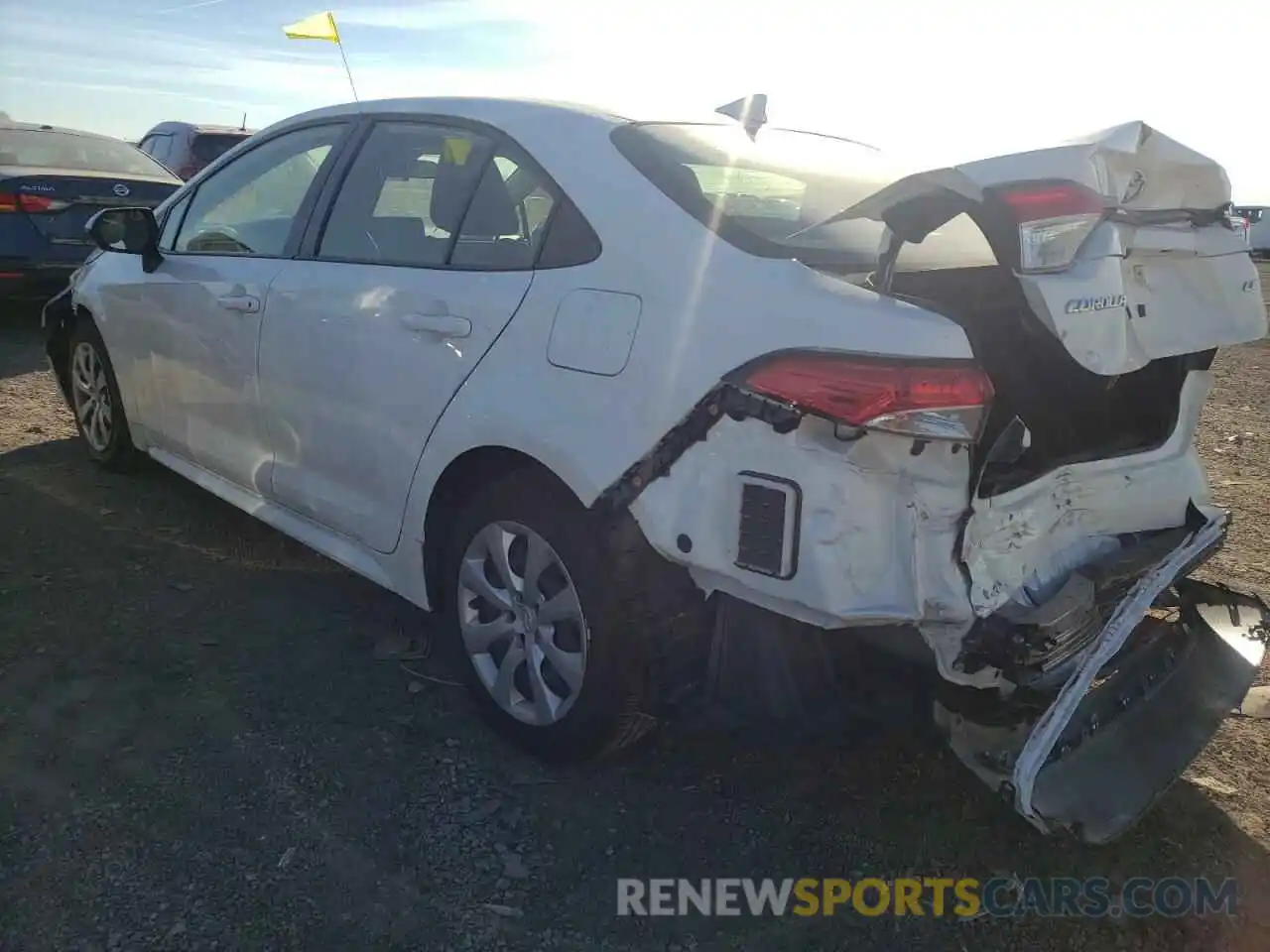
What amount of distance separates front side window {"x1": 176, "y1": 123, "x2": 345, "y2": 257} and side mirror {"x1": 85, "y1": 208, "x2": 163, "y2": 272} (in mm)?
117

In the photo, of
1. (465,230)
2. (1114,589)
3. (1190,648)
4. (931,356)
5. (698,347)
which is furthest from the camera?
(465,230)

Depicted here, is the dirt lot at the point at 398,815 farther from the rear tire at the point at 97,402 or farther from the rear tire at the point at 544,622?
the rear tire at the point at 97,402

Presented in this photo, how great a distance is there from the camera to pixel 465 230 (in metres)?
3.02

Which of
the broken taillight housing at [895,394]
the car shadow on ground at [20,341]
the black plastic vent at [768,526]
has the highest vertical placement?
the broken taillight housing at [895,394]

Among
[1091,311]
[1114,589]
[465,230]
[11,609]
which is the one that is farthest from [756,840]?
[11,609]

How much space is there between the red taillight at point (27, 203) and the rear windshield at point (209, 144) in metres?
6.25

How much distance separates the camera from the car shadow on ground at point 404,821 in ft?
7.74

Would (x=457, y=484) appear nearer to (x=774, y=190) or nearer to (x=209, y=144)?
(x=774, y=190)

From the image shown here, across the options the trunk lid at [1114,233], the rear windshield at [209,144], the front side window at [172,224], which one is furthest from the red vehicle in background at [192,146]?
the trunk lid at [1114,233]

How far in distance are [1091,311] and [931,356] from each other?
1.29ft

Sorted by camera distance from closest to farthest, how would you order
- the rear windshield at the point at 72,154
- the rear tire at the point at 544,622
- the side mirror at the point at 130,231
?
the rear tire at the point at 544,622 < the side mirror at the point at 130,231 < the rear windshield at the point at 72,154

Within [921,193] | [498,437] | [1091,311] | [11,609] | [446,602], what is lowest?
[11,609]

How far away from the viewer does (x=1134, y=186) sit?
246 centimetres

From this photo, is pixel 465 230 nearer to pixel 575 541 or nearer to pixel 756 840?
pixel 575 541
